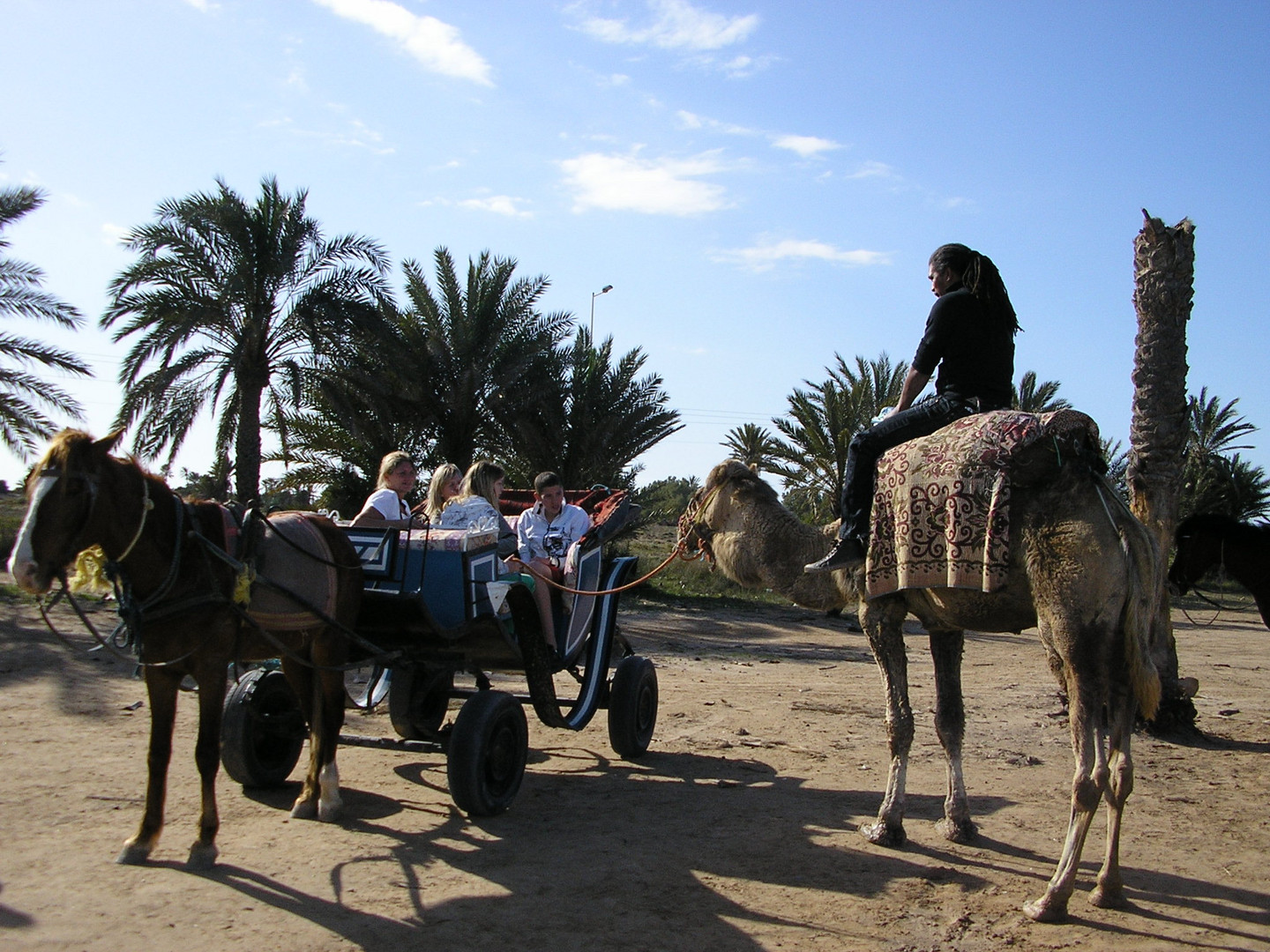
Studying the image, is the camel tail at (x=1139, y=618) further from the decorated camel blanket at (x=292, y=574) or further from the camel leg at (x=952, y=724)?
the decorated camel blanket at (x=292, y=574)

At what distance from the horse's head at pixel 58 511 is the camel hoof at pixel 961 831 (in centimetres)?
458

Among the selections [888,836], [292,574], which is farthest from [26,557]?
[888,836]

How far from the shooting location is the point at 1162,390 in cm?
849

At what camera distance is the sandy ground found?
4156 mm

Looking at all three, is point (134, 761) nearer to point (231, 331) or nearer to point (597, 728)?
point (597, 728)

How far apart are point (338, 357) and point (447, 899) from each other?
525 inches

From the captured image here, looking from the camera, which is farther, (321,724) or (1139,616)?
(321,724)

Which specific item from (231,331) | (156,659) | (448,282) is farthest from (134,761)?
(448,282)

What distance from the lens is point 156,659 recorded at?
15.5 feet

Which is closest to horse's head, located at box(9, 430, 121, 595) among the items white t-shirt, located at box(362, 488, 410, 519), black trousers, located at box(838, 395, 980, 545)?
white t-shirt, located at box(362, 488, 410, 519)

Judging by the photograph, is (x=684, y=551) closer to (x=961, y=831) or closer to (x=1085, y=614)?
(x=961, y=831)

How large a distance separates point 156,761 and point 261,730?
4.63ft

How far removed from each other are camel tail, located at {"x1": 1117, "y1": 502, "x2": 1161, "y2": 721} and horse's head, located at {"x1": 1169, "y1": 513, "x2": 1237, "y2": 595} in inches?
167

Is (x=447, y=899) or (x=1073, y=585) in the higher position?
(x=1073, y=585)
